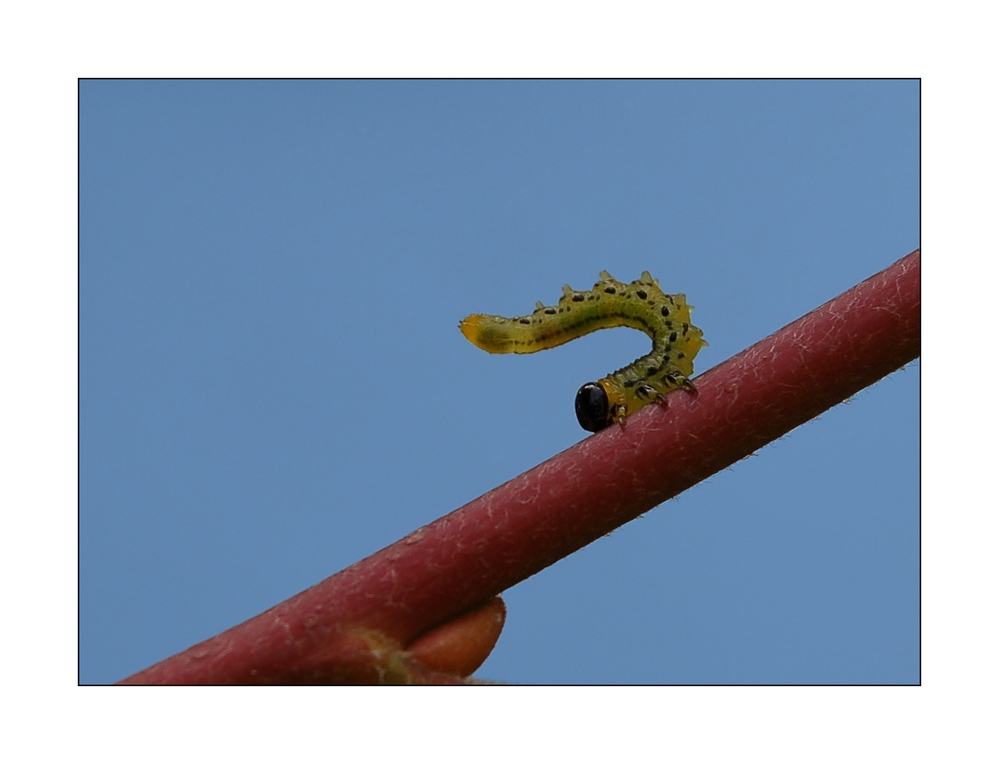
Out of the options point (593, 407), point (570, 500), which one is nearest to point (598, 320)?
point (593, 407)

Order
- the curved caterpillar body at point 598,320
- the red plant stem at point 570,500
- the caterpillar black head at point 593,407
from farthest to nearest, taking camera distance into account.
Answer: the curved caterpillar body at point 598,320
the caterpillar black head at point 593,407
the red plant stem at point 570,500

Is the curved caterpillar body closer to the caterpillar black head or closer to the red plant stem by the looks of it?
the caterpillar black head

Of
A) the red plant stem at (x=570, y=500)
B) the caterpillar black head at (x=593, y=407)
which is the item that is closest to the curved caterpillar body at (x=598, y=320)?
the caterpillar black head at (x=593, y=407)

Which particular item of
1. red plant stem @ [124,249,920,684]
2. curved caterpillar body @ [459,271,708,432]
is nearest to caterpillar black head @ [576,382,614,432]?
curved caterpillar body @ [459,271,708,432]

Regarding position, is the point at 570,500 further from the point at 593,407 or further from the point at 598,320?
the point at 598,320

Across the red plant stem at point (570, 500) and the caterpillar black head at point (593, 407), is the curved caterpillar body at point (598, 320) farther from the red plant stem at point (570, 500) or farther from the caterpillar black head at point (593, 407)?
the red plant stem at point (570, 500)
